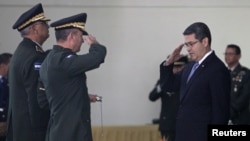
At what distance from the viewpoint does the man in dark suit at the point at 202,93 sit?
464 centimetres

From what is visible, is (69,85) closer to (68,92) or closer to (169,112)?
(68,92)

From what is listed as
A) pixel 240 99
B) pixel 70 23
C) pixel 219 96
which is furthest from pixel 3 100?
pixel 240 99

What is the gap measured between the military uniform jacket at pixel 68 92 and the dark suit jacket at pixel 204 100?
0.71 meters

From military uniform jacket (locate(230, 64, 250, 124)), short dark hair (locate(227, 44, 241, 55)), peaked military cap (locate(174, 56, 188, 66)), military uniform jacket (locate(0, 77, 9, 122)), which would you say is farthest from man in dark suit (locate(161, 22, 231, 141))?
short dark hair (locate(227, 44, 241, 55))

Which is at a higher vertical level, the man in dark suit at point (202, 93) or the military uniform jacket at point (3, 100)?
the man in dark suit at point (202, 93)

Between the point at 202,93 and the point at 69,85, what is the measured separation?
0.96 metres

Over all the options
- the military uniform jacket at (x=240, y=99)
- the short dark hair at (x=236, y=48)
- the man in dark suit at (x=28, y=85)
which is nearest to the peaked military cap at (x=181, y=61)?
the military uniform jacket at (x=240, y=99)

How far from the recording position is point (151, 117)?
8656 millimetres

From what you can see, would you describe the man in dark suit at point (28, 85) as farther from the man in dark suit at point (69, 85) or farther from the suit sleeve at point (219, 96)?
the suit sleeve at point (219, 96)

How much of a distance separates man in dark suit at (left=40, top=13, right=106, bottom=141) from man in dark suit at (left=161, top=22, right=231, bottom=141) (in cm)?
70

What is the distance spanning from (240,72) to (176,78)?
2457 mm

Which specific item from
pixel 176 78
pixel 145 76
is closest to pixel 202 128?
pixel 176 78

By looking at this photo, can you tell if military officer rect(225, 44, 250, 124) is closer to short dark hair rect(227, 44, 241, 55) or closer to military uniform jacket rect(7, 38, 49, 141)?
short dark hair rect(227, 44, 241, 55)

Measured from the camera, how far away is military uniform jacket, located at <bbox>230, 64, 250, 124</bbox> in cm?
743
